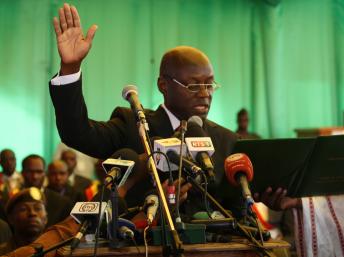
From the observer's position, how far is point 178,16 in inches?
381

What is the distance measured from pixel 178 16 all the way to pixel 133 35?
718mm

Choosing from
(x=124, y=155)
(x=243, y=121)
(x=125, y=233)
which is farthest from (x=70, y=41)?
(x=243, y=121)

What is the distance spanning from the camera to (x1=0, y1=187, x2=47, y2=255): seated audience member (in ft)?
15.5

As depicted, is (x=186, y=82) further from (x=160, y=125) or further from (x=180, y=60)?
(x=160, y=125)

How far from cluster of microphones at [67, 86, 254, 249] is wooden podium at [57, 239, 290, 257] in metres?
0.06

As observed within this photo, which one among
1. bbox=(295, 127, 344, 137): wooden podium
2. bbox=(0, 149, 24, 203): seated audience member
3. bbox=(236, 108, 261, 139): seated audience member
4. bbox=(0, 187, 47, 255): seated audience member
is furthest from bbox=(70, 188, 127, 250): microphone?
bbox=(236, 108, 261, 139): seated audience member

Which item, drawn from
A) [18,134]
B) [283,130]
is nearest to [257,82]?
[283,130]

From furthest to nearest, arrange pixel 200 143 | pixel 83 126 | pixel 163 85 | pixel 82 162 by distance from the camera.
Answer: pixel 82 162, pixel 163 85, pixel 83 126, pixel 200 143

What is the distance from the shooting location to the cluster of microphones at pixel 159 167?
223 centimetres

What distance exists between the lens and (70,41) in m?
2.91

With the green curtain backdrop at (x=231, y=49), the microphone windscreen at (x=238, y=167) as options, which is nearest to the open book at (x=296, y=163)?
the microphone windscreen at (x=238, y=167)

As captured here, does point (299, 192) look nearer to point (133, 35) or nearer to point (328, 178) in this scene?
point (328, 178)

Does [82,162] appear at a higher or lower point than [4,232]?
higher

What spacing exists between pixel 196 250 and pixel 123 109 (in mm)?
1455
